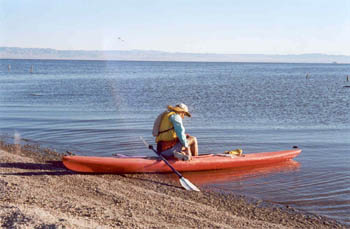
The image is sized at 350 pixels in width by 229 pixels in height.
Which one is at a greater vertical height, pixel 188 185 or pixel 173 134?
pixel 173 134

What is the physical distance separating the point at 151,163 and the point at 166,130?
2.43 feet

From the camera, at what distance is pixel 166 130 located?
8133 millimetres

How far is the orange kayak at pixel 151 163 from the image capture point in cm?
777

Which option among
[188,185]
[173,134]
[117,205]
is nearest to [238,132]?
[173,134]

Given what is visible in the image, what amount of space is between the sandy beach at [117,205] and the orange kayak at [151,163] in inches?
6.0

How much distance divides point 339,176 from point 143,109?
444 inches

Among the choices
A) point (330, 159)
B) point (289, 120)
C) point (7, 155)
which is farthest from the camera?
point (289, 120)

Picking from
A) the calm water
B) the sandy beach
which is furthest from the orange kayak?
the calm water

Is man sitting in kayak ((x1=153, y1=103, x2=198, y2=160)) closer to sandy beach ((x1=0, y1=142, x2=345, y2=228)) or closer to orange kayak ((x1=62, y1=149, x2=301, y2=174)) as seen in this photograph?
orange kayak ((x1=62, y1=149, x2=301, y2=174))

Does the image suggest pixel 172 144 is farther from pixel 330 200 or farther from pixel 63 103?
pixel 63 103

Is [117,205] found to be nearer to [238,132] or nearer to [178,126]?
[178,126]

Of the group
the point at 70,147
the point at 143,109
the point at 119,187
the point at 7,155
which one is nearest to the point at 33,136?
the point at 70,147

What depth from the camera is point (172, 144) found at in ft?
27.1

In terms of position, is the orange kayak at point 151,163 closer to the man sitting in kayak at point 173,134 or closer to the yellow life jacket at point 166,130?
the man sitting in kayak at point 173,134
